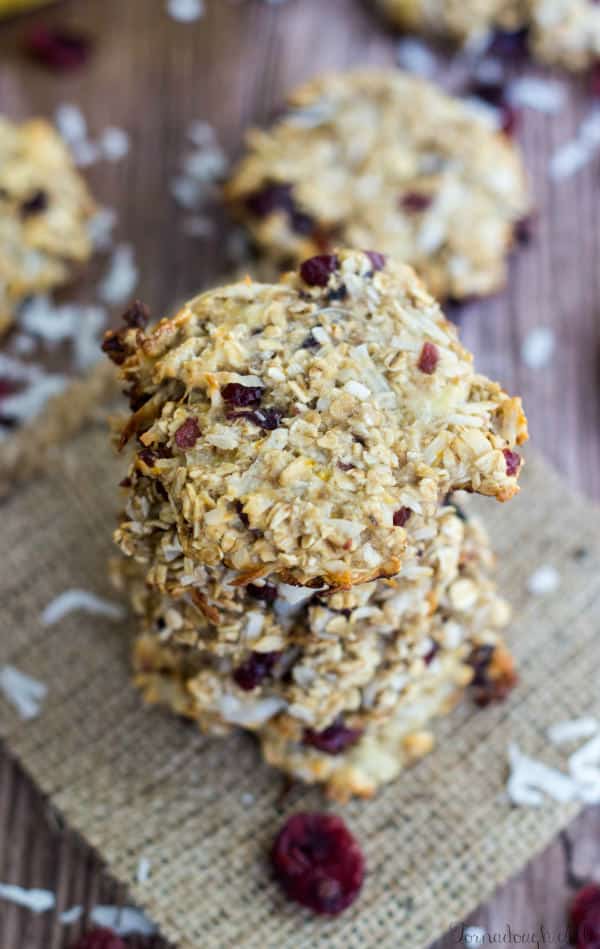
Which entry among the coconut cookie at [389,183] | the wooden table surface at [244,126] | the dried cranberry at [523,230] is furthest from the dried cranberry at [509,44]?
the dried cranberry at [523,230]

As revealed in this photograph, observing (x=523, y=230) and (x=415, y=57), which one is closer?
(x=523, y=230)

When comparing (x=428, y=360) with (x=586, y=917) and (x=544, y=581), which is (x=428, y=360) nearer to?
(x=544, y=581)

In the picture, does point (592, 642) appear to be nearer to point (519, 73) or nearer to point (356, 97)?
point (356, 97)

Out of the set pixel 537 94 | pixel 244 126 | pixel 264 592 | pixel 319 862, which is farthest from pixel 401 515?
pixel 537 94

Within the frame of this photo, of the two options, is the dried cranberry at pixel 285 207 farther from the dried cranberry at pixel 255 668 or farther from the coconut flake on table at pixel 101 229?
the dried cranberry at pixel 255 668

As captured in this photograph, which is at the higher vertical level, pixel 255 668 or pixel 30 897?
pixel 255 668

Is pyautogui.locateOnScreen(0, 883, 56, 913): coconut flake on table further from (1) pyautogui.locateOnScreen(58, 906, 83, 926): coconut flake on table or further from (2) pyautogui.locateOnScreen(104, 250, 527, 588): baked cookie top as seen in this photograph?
(2) pyautogui.locateOnScreen(104, 250, 527, 588): baked cookie top

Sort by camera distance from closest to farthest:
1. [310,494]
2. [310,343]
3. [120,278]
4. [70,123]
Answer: [310,494] → [310,343] → [120,278] → [70,123]
